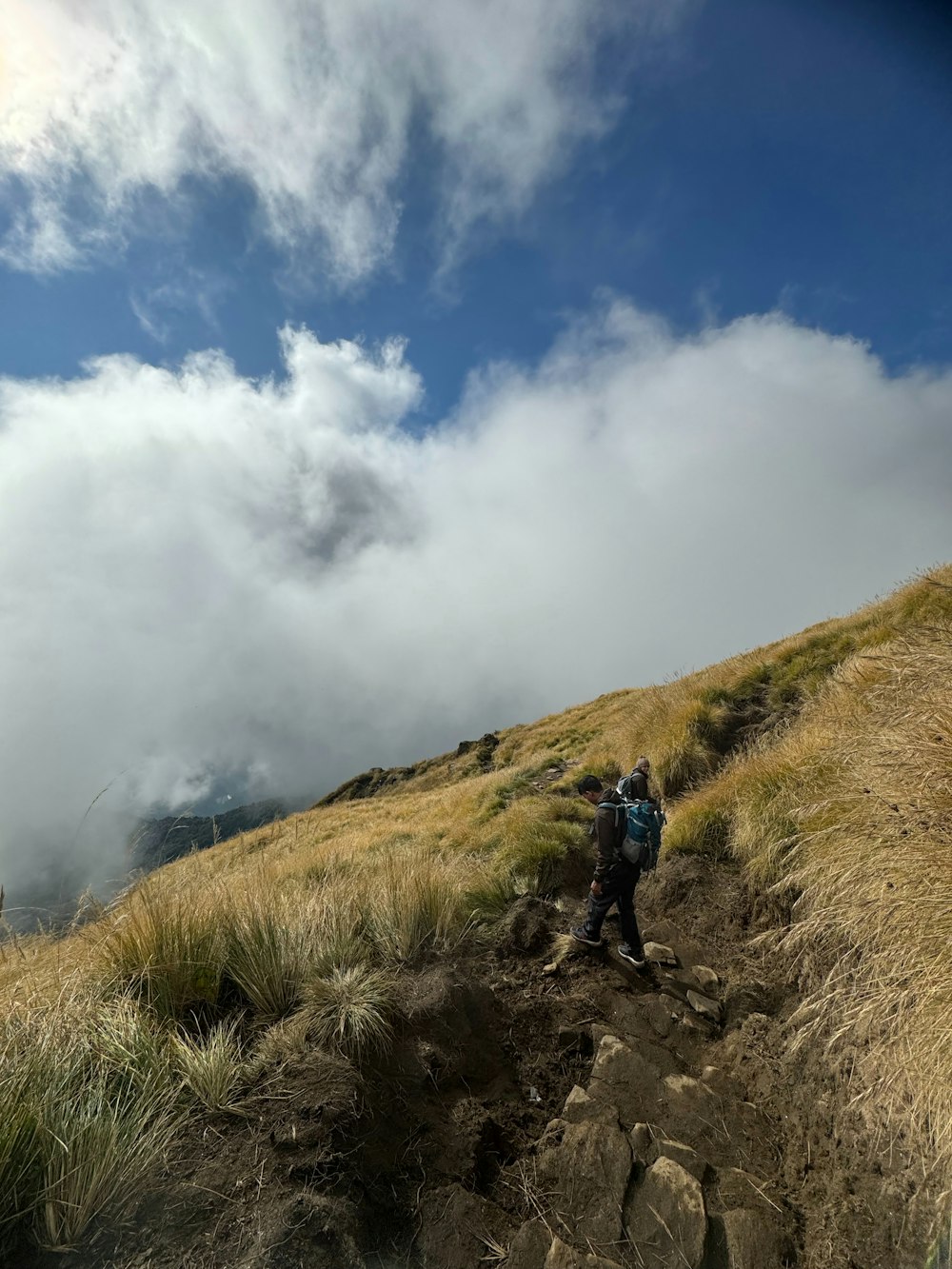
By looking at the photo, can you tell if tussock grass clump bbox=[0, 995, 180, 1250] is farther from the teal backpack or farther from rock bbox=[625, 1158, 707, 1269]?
the teal backpack

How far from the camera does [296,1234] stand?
2.81 meters

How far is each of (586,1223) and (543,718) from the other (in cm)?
3806

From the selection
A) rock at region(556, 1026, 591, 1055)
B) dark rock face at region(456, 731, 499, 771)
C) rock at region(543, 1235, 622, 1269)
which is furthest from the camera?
dark rock face at region(456, 731, 499, 771)

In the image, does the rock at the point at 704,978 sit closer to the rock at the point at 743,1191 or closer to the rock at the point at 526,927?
the rock at the point at 526,927

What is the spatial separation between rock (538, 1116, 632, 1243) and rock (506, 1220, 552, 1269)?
182 mm

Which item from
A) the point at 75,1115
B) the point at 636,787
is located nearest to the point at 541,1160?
the point at 75,1115

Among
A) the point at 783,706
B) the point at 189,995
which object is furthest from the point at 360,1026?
the point at 783,706

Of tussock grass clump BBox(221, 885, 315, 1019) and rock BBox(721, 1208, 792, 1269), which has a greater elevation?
tussock grass clump BBox(221, 885, 315, 1019)

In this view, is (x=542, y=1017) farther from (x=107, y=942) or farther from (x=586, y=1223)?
(x=107, y=942)

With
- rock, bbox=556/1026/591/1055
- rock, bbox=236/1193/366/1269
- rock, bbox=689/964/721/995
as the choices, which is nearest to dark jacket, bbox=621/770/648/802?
rock, bbox=689/964/721/995

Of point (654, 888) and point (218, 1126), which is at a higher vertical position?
point (218, 1126)

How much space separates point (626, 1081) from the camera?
454 centimetres

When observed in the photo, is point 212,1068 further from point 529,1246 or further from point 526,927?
point 526,927

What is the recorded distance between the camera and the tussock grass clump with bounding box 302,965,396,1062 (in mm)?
4176
